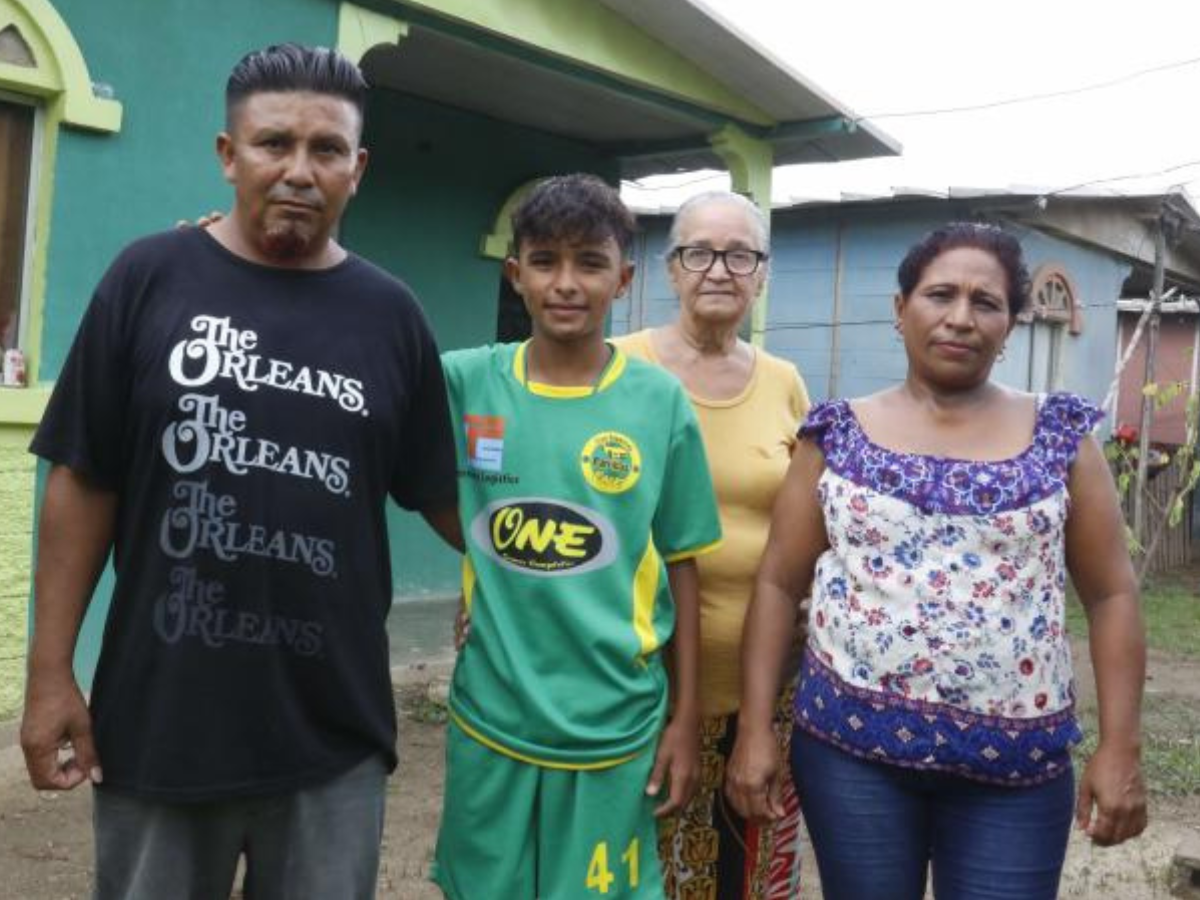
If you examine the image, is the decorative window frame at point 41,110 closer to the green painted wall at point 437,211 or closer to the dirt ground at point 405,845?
the dirt ground at point 405,845

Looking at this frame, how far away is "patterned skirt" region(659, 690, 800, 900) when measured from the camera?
2529 mm

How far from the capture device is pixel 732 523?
2502 millimetres

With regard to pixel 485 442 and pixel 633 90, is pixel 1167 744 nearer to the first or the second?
pixel 633 90

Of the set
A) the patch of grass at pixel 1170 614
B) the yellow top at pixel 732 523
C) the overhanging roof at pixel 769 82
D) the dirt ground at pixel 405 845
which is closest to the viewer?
the yellow top at pixel 732 523

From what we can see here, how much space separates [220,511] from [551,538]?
599mm

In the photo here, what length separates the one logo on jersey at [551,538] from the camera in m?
2.11

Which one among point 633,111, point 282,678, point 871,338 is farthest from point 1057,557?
point 871,338

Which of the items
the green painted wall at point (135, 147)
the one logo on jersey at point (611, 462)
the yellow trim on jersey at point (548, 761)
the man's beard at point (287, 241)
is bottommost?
the yellow trim on jersey at point (548, 761)

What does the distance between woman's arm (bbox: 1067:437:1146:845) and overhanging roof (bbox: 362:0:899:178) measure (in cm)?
456

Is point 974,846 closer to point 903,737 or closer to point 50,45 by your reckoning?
point 903,737

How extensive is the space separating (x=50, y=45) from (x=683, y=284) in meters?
3.12

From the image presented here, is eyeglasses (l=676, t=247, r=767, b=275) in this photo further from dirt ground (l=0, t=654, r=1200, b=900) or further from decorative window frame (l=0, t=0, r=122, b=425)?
decorative window frame (l=0, t=0, r=122, b=425)

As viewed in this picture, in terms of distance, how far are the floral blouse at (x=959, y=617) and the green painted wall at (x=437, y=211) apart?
554 centimetres

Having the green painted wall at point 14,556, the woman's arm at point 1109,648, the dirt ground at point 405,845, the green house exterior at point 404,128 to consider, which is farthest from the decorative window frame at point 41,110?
the woman's arm at point 1109,648
